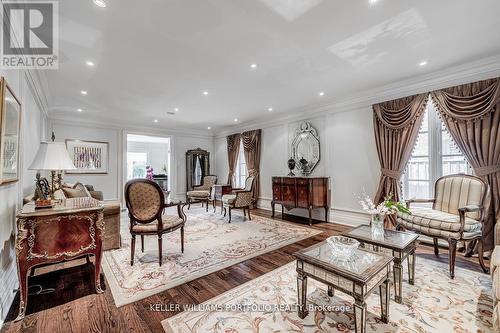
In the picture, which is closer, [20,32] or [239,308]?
[239,308]

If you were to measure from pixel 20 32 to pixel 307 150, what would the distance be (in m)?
4.91

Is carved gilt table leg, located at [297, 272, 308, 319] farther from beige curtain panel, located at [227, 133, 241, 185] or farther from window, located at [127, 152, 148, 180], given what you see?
window, located at [127, 152, 148, 180]

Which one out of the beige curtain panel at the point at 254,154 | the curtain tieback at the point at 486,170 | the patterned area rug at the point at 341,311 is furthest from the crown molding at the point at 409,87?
the patterned area rug at the point at 341,311

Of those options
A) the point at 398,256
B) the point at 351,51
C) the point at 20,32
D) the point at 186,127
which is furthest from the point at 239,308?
the point at 186,127

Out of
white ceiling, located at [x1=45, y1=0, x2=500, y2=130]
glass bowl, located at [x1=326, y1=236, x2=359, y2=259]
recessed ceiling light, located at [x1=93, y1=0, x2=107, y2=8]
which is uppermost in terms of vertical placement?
white ceiling, located at [x1=45, y1=0, x2=500, y2=130]

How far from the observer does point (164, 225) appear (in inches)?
109

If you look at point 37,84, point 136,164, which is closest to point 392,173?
point 37,84

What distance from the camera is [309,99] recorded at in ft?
15.1

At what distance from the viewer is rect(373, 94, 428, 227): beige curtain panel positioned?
11.7 ft

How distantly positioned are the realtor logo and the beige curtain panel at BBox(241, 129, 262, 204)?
4.57m

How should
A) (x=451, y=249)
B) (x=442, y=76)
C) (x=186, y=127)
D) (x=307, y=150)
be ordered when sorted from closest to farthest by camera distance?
1. (x=451, y=249)
2. (x=442, y=76)
3. (x=307, y=150)
4. (x=186, y=127)

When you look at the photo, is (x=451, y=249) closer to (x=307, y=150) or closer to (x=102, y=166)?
(x=307, y=150)

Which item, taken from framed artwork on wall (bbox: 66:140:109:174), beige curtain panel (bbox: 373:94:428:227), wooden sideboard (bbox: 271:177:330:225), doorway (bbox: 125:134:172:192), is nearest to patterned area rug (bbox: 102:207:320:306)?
wooden sideboard (bbox: 271:177:330:225)

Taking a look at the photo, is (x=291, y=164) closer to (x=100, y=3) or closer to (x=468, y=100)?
(x=468, y=100)
